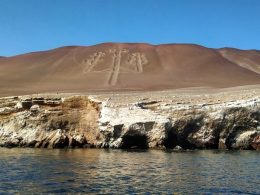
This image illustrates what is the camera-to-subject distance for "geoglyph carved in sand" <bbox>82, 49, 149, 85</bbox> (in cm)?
9931

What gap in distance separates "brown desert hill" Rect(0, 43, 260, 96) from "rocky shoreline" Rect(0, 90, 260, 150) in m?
39.3

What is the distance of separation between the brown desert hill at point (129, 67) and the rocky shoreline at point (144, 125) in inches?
1548

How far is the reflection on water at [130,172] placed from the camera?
60.7ft

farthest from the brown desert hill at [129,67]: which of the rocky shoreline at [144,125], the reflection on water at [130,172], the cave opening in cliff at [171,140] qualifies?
the reflection on water at [130,172]

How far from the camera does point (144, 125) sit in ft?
114

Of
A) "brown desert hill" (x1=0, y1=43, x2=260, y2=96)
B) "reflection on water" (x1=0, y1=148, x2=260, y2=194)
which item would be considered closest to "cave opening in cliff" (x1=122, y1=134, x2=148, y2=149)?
"reflection on water" (x1=0, y1=148, x2=260, y2=194)

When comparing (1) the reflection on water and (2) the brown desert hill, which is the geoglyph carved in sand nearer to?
(2) the brown desert hill

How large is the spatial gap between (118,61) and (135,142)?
236 ft

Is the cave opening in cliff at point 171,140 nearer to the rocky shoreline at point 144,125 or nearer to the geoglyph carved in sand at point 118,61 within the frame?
the rocky shoreline at point 144,125

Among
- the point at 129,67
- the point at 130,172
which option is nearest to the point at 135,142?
the point at 130,172

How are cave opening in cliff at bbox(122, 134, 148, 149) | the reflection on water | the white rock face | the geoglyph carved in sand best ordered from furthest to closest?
the geoglyph carved in sand, cave opening in cliff at bbox(122, 134, 148, 149), the white rock face, the reflection on water

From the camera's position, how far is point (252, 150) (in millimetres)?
34406

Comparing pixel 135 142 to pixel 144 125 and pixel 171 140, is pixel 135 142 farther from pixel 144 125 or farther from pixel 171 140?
pixel 171 140

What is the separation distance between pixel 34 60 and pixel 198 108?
84.6 metres
